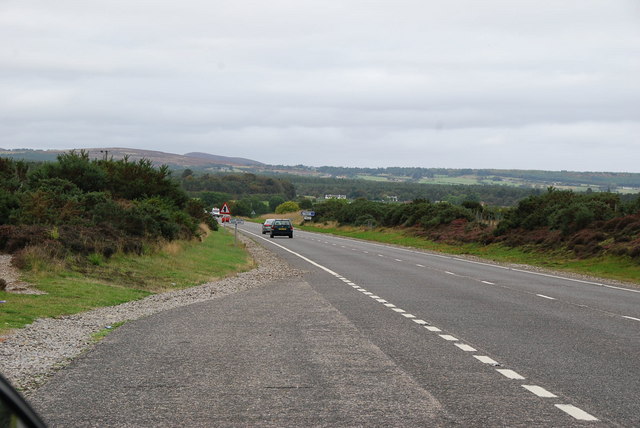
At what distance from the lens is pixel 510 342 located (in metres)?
11.4

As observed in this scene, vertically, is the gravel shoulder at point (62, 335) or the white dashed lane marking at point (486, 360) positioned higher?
the white dashed lane marking at point (486, 360)

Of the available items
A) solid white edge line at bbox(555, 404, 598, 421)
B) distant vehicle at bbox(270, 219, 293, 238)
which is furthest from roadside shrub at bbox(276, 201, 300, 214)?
Answer: solid white edge line at bbox(555, 404, 598, 421)

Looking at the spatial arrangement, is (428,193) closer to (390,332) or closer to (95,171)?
(95,171)

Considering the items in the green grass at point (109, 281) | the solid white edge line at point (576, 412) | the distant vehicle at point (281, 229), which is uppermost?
the solid white edge line at point (576, 412)

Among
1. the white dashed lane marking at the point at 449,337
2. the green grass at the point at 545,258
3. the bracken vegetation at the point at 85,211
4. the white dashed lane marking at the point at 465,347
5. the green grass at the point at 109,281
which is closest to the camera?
the white dashed lane marking at the point at 465,347

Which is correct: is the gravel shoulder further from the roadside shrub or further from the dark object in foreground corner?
the roadside shrub

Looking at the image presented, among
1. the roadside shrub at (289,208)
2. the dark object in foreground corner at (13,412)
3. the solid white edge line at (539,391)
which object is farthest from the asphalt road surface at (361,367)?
the roadside shrub at (289,208)

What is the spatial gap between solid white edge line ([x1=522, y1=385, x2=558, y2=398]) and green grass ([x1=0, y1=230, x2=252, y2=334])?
23.7 ft

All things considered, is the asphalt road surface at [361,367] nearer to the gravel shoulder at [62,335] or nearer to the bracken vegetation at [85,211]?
the gravel shoulder at [62,335]

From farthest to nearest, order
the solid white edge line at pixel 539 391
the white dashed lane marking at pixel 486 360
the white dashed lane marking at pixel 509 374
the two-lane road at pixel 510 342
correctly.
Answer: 1. the white dashed lane marking at pixel 486 360
2. the white dashed lane marking at pixel 509 374
3. the solid white edge line at pixel 539 391
4. the two-lane road at pixel 510 342

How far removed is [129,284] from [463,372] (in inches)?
530

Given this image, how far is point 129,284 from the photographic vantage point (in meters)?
20.7

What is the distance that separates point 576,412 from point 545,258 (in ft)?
110

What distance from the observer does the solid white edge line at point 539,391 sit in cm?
764
